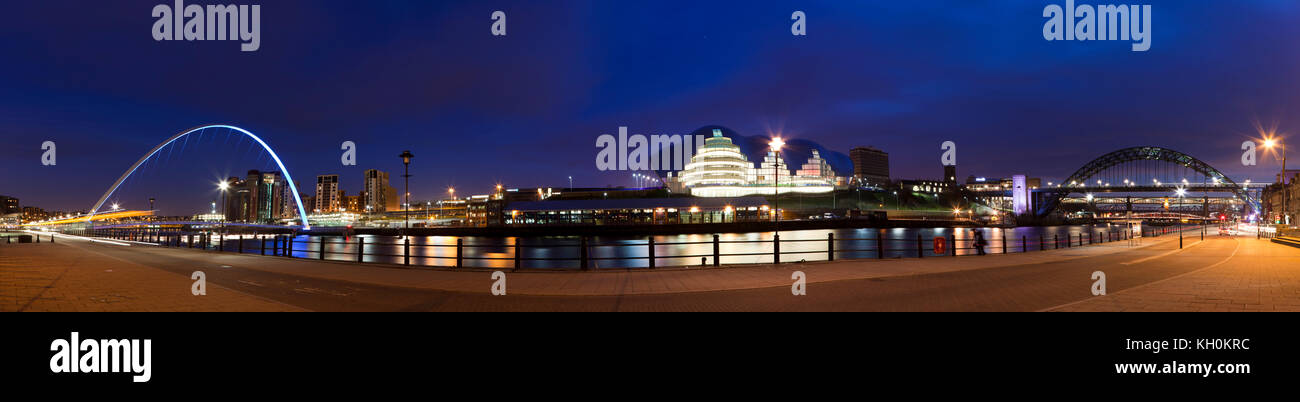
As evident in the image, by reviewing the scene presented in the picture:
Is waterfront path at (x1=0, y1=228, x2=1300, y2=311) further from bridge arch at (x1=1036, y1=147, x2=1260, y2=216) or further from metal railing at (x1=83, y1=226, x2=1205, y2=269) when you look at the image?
bridge arch at (x1=1036, y1=147, x2=1260, y2=216)

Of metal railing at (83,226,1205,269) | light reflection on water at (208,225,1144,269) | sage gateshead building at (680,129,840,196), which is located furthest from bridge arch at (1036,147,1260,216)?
metal railing at (83,226,1205,269)

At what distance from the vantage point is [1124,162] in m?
144

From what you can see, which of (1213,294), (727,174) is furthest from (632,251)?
(727,174)

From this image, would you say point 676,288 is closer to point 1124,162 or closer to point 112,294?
point 112,294

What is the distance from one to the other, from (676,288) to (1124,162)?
189 meters

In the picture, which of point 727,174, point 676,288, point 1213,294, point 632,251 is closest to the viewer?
point 1213,294

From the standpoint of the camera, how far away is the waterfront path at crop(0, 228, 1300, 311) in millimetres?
8414

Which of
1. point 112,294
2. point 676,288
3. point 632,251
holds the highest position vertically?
point 112,294

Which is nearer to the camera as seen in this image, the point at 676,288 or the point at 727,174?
the point at 676,288

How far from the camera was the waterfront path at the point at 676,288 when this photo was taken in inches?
331
